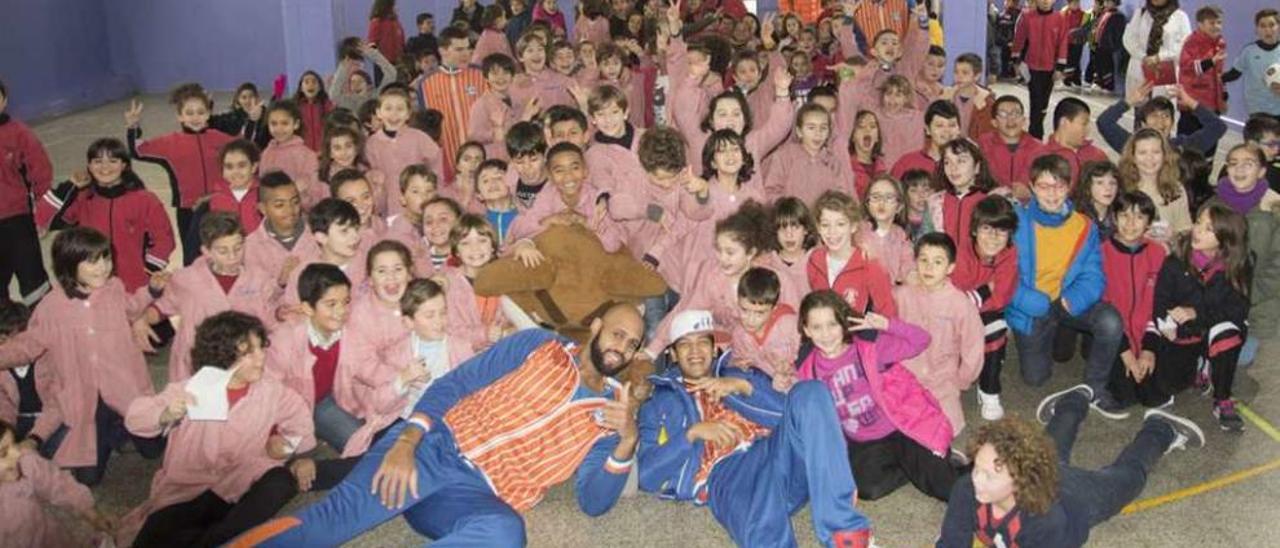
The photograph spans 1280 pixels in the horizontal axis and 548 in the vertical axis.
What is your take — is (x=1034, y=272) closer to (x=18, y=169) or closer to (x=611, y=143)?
(x=611, y=143)

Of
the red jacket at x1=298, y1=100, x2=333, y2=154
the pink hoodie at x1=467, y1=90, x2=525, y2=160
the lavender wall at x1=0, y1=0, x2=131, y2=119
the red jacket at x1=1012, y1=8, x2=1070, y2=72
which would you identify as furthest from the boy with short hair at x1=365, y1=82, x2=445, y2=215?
the lavender wall at x1=0, y1=0, x2=131, y2=119

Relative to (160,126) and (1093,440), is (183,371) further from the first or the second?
(160,126)

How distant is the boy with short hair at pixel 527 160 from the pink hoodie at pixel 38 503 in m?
2.52

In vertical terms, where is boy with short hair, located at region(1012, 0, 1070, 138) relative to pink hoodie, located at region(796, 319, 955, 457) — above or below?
above

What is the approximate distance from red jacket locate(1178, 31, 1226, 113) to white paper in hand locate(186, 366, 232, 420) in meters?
7.40

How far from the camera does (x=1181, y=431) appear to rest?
4.95m

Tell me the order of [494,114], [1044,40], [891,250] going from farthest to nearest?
[1044,40] < [494,114] < [891,250]

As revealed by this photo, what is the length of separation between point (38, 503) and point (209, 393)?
635 mm

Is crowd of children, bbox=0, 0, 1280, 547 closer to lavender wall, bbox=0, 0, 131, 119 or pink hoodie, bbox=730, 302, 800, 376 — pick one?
pink hoodie, bbox=730, 302, 800, 376

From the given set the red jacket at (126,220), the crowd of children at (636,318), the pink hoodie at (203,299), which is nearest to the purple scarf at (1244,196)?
the crowd of children at (636,318)

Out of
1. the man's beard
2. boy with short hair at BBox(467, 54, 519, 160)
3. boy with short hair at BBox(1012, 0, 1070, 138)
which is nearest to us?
the man's beard

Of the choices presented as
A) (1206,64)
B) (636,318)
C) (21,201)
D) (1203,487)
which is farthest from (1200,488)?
(21,201)

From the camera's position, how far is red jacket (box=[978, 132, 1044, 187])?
6.88 metres

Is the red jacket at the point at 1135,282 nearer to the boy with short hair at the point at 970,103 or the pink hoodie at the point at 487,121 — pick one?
the boy with short hair at the point at 970,103
